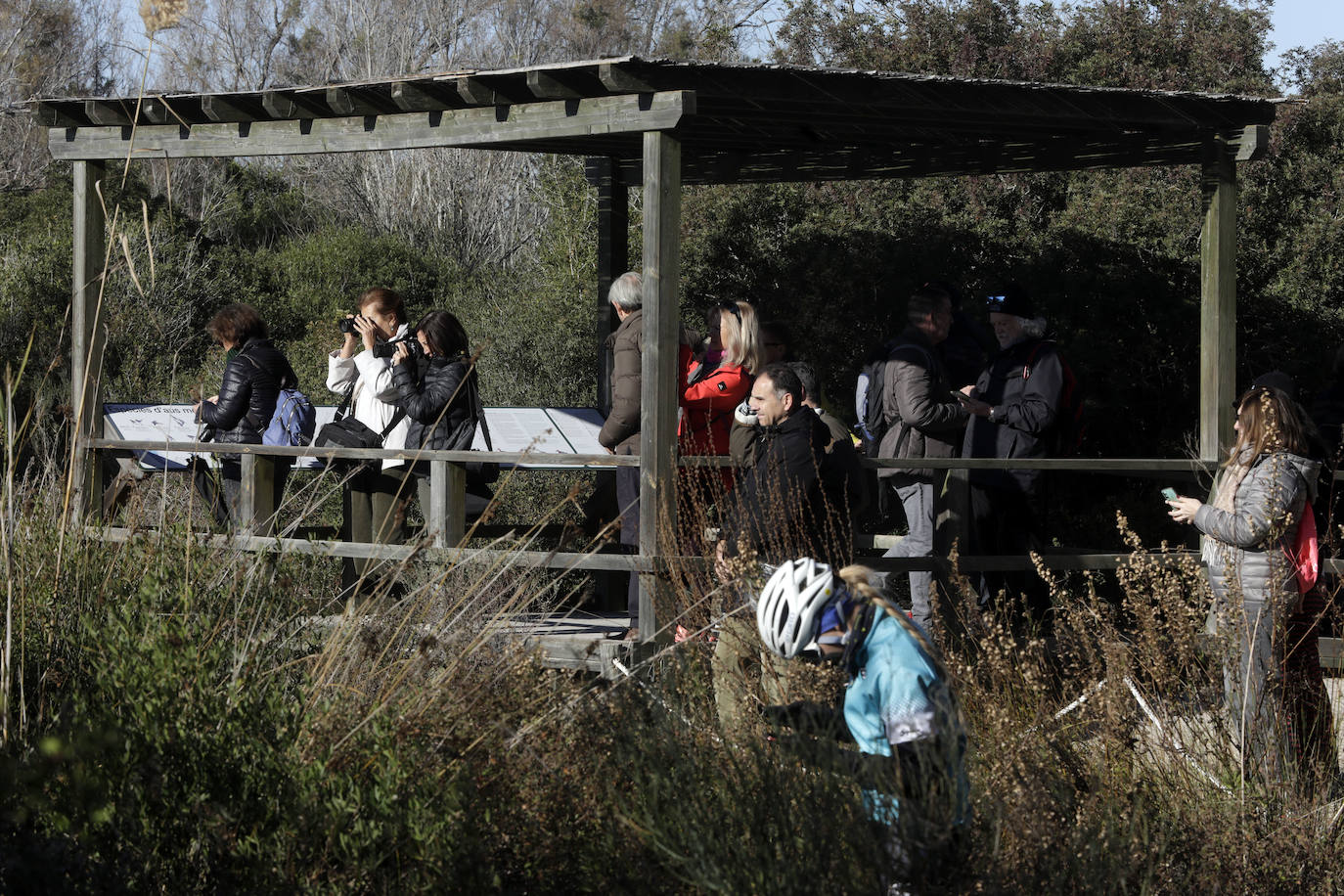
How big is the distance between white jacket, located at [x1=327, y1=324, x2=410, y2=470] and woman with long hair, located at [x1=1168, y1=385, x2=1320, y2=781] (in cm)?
350

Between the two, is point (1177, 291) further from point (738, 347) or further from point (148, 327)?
point (148, 327)

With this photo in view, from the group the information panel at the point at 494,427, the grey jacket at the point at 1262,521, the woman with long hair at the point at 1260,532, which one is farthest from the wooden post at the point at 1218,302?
the information panel at the point at 494,427

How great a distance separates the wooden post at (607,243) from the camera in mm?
9586

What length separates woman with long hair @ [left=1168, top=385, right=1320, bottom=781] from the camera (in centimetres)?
515

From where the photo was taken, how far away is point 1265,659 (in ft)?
18.2

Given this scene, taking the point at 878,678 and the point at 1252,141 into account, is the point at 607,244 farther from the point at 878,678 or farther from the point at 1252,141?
the point at 878,678

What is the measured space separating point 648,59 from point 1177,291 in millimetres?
7407

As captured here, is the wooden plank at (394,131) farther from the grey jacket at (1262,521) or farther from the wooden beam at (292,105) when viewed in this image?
the grey jacket at (1262,521)

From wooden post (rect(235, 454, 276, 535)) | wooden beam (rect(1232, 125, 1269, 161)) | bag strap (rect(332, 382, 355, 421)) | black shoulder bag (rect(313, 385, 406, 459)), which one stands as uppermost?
wooden beam (rect(1232, 125, 1269, 161))

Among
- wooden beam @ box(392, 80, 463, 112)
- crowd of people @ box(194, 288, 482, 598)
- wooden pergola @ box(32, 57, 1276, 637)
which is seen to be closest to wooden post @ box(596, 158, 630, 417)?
wooden pergola @ box(32, 57, 1276, 637)

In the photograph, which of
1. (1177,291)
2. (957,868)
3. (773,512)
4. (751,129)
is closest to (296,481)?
(751,129)

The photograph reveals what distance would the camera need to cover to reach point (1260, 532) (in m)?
5.40

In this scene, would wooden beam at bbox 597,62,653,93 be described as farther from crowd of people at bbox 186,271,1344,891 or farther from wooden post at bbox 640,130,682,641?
crowd of people at bbox 186,271,1344,891

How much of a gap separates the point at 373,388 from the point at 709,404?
62.6 inches
